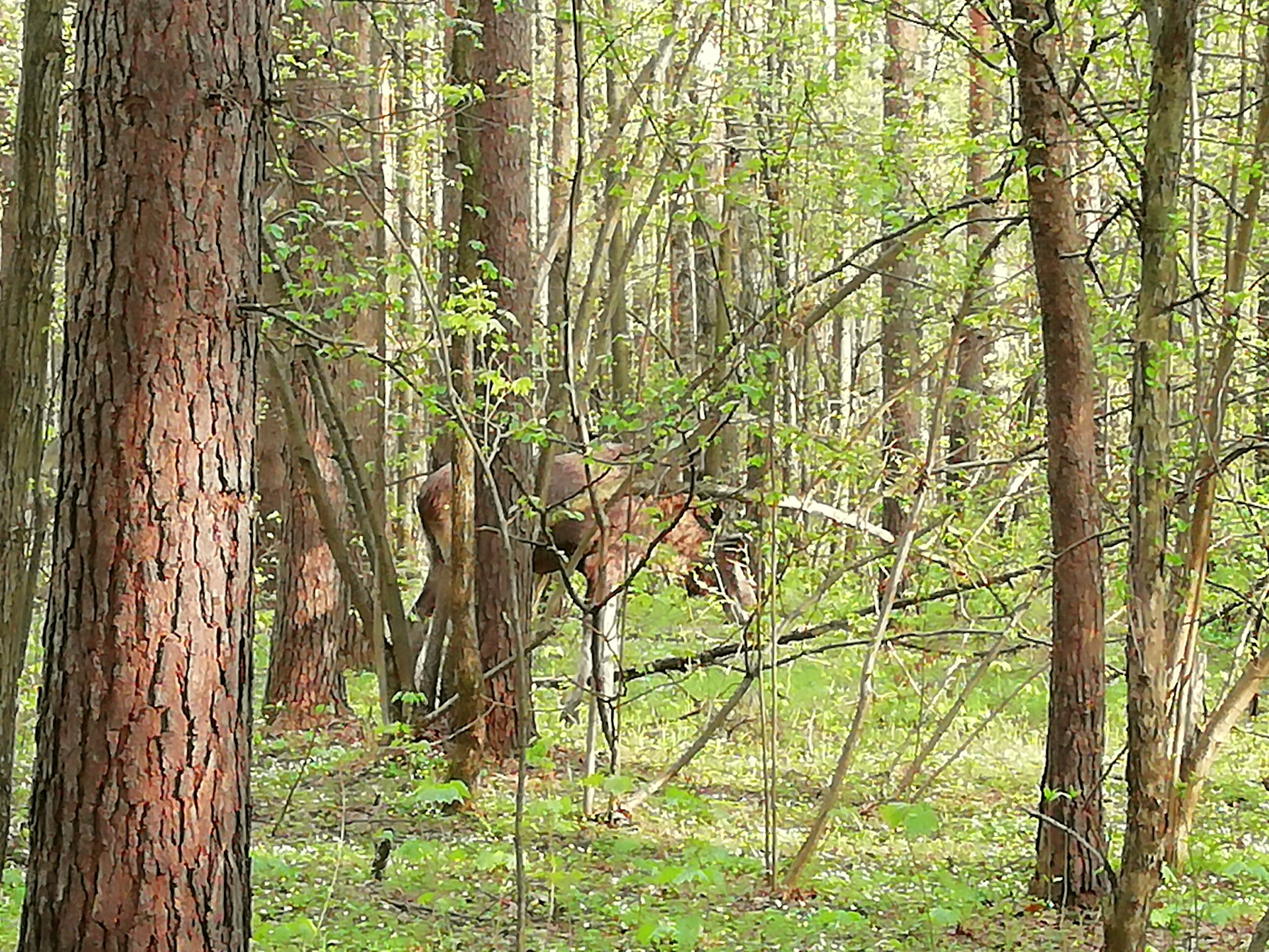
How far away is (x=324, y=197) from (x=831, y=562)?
4.86 metres

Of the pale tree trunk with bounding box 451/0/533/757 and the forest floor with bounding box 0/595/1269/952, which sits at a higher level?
the pale tree trunk with bounding box 451/0/533/757

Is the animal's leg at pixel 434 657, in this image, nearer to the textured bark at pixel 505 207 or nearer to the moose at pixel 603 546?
the moose at pixel 603 546

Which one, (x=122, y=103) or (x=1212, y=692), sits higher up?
(x=122, y=103)

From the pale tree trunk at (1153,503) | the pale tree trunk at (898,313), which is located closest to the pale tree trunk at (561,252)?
the pale tree trunk at (898,313)

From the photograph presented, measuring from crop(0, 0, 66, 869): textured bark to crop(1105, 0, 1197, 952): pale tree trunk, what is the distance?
386 cm

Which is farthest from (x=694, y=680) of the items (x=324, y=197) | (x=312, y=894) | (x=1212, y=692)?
(x=312, y=894)

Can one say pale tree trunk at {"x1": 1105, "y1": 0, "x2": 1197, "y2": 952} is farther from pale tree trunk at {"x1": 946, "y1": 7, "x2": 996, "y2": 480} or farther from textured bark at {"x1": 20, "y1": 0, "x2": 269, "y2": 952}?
textured bark at {"x1": 20, "y1": 0, "x2": 269, "y2": 952}

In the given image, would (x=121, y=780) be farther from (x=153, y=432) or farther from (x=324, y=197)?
(x=324, y=197)

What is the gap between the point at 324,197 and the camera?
10539 millimetres

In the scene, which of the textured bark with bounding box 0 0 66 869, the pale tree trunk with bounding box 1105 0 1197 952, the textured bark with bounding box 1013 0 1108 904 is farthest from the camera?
the textured bark with bounding box 1013 0 1108 904

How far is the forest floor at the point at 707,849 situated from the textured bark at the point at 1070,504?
0.32m

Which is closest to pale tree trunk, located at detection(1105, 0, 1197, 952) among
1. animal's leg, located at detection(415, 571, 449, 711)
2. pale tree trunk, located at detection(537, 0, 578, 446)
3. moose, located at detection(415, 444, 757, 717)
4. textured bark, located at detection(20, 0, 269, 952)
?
textured bark, located at detection(20, 0, 269, 952)

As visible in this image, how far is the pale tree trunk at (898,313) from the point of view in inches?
298

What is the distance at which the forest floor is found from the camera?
619 centimetres
